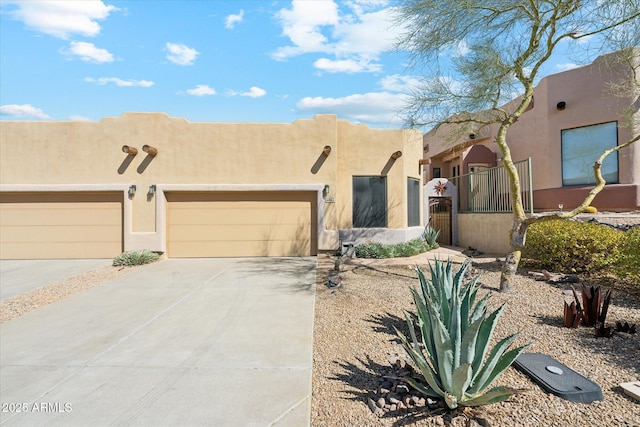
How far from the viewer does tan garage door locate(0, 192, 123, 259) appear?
11320mm

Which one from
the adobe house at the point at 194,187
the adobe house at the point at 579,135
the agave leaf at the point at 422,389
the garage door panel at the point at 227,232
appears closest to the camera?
the agave leaf at the point at 422,389

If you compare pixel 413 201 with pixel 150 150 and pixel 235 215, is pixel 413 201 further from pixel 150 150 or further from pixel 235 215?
pixel 150 150

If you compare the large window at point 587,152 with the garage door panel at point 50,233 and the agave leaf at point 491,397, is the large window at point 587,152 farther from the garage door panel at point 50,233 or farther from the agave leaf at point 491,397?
the garage door panel at point 50,233

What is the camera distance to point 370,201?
40.1 ft

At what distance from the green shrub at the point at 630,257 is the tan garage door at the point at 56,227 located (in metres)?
13.3

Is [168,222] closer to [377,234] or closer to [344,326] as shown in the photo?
[377,234]

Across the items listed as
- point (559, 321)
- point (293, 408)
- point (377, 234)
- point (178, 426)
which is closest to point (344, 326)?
point (293, 408)

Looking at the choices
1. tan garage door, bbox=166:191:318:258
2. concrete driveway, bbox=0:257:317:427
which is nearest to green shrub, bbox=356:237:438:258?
tan garage door, bbox=166:191:318:258

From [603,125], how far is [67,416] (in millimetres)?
15289

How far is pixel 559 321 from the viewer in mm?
4922

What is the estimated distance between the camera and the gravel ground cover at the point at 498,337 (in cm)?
290

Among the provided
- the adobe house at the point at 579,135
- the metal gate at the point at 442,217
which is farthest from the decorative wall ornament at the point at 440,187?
the adobe house at the point at 579,135

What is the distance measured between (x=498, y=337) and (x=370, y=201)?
317 inches

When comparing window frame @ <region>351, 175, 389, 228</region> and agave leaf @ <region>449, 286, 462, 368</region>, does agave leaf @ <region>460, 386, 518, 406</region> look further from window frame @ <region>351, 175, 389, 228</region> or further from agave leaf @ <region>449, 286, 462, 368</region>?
window frame @ <region>351, 175, 389, 228</region>
